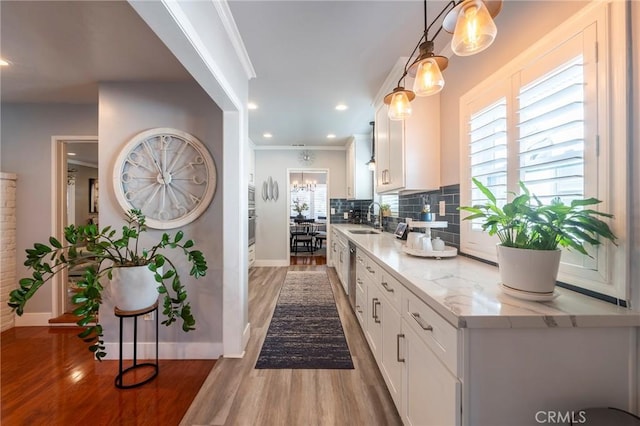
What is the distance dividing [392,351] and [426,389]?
463 millimetres

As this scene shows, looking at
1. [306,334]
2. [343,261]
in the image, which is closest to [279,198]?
[343,261]

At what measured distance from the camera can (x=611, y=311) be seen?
89cm

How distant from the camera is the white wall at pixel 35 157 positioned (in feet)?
9.53

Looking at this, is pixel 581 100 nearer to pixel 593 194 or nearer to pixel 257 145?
pixel 593 194

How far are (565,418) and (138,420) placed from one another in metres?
2.23

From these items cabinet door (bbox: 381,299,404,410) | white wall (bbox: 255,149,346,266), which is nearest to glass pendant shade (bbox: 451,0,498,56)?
cabinet door (bbox: 381,299,404,410)

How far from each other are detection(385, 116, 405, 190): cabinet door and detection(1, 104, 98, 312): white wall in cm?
342

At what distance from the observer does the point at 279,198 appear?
5578mm

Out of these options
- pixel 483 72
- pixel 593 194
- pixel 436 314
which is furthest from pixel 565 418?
pixel 483 72

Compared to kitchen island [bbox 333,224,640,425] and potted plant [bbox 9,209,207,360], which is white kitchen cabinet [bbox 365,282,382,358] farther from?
potted plant [bbox 9,209,207,360]

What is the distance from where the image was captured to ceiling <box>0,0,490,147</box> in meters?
1.61

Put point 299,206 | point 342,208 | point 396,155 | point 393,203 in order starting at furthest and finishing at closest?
1. point 299,206
2. point 342,208
3. point 393,203
4. point 396,155

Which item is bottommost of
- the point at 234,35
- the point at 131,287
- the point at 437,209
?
the point at 131,287

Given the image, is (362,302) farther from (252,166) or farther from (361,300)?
(252,166)
